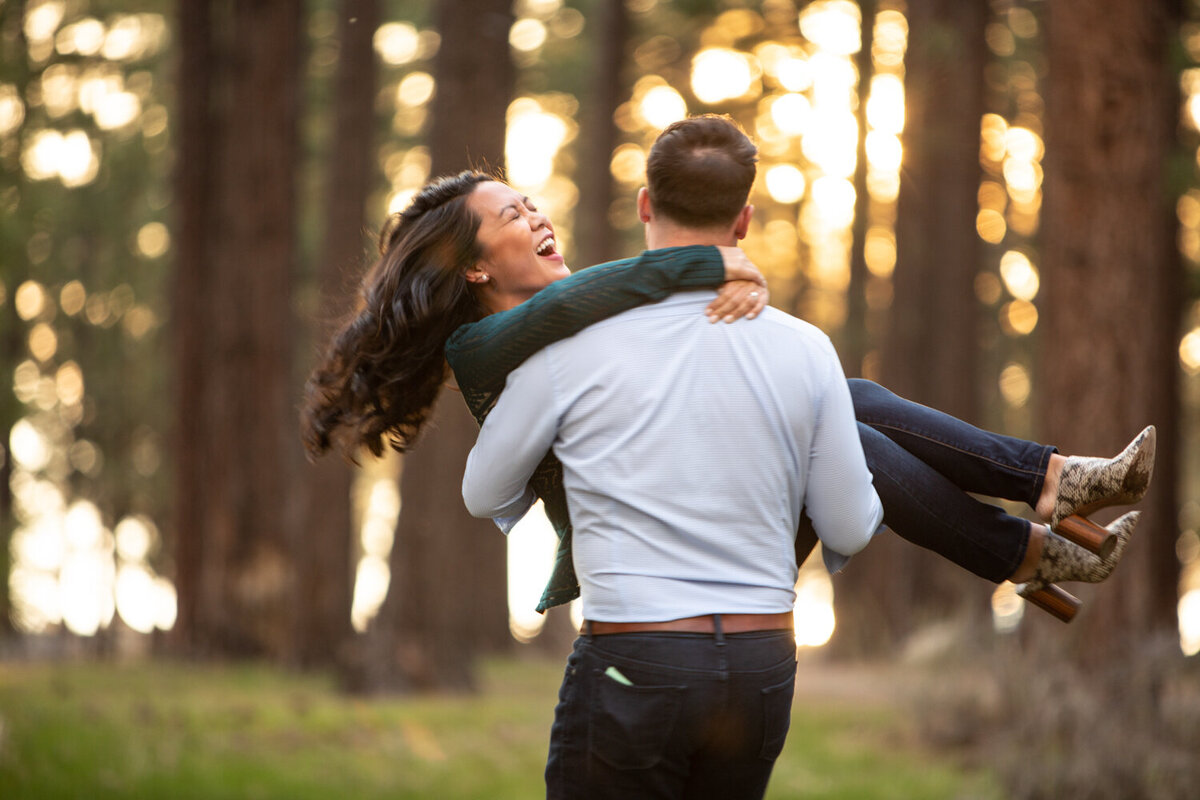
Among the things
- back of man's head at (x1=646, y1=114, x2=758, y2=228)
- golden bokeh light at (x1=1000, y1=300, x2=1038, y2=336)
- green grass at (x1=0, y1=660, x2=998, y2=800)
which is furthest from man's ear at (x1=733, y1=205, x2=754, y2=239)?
golden bokeh light at (x1=1000, y1=300, x2=1038, y2=336)

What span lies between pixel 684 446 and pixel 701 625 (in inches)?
15.2

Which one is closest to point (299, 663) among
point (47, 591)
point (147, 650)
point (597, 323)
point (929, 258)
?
point (147, 650)

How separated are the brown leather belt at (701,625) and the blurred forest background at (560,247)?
1.60 metres

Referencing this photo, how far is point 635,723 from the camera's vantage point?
107 inches

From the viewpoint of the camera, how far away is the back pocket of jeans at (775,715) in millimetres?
2799

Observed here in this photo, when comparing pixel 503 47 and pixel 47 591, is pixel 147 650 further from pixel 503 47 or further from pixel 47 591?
pixel 47 591

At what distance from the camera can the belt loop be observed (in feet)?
8.89

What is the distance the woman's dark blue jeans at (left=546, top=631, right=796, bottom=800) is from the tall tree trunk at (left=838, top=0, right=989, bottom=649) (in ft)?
50.0

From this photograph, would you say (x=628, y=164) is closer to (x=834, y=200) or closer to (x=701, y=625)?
(x=834, y=200)

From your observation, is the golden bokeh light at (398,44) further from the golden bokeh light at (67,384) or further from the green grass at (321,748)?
the green grass at (321,748)

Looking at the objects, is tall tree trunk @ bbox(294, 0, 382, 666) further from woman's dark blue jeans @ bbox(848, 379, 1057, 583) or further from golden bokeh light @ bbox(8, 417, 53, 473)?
golden bokeh light @ bbox(8, 417, 53, 473)

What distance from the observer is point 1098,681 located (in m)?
9.18

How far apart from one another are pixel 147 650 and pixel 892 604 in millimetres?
10264

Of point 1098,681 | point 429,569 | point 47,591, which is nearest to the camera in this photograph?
point 1098,681
